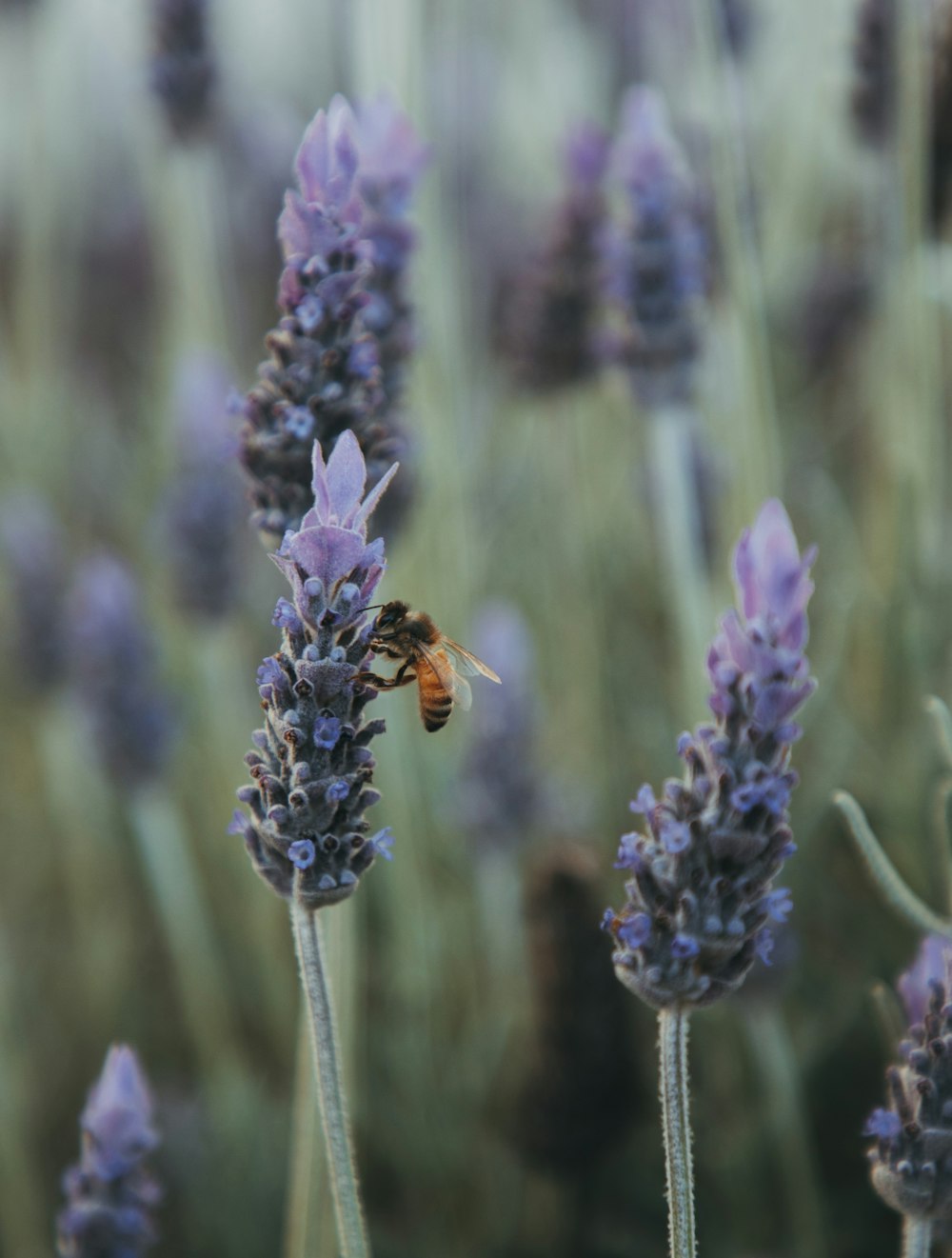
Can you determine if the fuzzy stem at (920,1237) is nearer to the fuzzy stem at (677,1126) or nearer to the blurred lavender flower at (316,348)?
the fuzzy stem at (677,1126)

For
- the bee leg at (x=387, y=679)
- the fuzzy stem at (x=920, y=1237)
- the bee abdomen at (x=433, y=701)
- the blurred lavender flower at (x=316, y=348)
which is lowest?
the fuzzy stem at (x=920, y=1237)

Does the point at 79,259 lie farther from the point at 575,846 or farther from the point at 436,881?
the point at 575,846

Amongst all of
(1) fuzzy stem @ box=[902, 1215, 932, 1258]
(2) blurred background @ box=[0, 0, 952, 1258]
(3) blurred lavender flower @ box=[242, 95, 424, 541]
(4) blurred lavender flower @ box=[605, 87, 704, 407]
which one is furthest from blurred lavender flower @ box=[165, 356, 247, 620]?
(1) fuzzy stem @ box=[902, 1215, 932, 1258]

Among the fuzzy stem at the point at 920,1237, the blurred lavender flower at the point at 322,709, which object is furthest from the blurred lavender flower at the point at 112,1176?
the fuzzy stem at the point at 920,1237

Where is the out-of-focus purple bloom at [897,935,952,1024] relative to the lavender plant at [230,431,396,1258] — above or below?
below

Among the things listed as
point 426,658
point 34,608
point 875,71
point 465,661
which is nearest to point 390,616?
point 426,658

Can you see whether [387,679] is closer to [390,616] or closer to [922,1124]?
[390,616]

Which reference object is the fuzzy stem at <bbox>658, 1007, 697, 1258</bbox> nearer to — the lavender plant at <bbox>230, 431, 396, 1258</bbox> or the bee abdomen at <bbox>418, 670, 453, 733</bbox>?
the lavender plant at <bbox>230, 431, 396, 1258</bbox>
